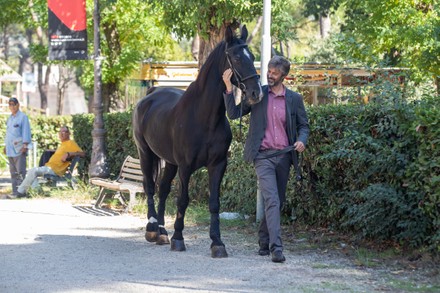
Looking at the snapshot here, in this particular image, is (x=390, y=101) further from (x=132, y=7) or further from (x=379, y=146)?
(x=132, y=7)

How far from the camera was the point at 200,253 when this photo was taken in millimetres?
10180

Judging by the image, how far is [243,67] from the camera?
949 centimetres

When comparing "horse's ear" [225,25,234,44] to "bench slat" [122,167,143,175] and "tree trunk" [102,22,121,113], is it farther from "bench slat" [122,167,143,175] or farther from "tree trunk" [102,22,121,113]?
"tree trunk" [102,22,121,113]

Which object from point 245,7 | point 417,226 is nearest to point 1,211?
point 245,7

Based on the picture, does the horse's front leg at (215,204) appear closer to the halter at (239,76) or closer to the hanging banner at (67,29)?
the halter at (239,76)

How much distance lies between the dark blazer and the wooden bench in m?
5.25

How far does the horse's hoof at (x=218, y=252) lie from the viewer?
975 centimetres

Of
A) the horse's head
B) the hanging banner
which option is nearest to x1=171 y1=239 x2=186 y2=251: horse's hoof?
the horse's head

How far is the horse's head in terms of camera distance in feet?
30.5

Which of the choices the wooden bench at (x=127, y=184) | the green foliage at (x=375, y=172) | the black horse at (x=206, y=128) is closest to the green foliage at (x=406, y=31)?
the wooden bench at (x=127, y=184)

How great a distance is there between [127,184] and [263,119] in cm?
593

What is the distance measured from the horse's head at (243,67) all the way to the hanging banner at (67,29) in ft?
28.1

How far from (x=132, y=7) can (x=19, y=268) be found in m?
20.4

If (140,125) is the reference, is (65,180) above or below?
below
